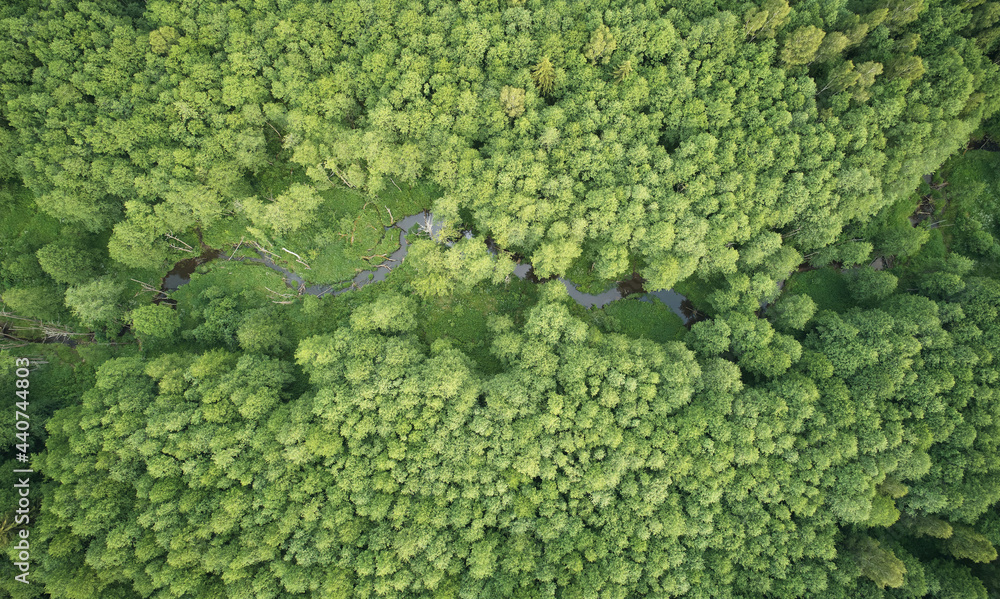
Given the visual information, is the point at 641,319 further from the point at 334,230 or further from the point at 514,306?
the point at 334,230

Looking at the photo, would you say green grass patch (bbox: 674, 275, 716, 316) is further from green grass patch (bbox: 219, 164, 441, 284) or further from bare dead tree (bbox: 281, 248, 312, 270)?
bare dead tree (bbox: 281, 248, 312, 270)

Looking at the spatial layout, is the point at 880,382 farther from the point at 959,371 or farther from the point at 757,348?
the point at 757,348

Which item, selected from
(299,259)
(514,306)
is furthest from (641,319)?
(299,259)

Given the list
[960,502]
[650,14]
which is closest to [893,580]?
[960,502]

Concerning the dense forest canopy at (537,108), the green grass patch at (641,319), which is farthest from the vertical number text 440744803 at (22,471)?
the green grass patch at (641,319)

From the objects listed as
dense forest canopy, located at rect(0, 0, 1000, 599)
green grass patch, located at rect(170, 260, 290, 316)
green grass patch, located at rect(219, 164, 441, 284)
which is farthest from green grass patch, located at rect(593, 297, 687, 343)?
green grass patch, located at rect(170, 260, 290, 316)

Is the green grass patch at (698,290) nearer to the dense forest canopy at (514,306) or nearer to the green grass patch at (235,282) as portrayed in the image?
the dense forest canopy at (514,306)
